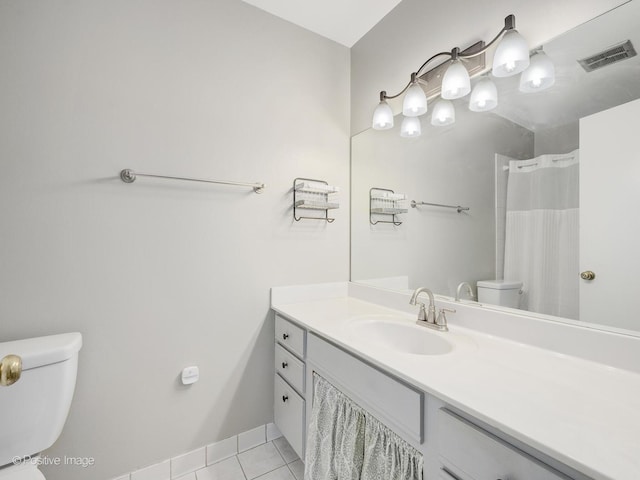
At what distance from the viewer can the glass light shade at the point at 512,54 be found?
1043mm

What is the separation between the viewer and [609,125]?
0.90 metres

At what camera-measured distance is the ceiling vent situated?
860 millimetres

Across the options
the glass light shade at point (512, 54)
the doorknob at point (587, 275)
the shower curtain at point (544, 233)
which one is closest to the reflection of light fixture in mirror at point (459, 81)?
the glass light shade at point (512, 54)

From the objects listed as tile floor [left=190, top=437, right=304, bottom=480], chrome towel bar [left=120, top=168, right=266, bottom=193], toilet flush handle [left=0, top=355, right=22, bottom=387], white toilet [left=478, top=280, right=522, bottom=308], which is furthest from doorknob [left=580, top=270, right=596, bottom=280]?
toilet flush handle [left=0, top=355, right=22, bottom=387]

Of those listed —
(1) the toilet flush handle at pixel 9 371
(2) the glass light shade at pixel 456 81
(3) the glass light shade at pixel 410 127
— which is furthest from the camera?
(3) the glass light shade at pixel 410 127

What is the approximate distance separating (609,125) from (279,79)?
5.01ft

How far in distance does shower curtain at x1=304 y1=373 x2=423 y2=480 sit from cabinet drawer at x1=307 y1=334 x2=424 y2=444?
41 mm

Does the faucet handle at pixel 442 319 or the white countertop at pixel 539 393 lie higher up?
the faucet handle at pixel 442 319

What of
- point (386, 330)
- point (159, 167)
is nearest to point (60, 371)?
point (159, 167)

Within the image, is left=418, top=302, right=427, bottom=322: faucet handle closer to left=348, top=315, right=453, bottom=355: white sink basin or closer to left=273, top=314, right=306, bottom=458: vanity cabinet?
left=348, top=315, right=453, bottom=355: white sink basin

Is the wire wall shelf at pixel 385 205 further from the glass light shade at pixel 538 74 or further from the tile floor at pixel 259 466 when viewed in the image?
the tile floor at pixel 259 466

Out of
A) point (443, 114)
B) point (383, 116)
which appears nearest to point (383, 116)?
point (383, 116)

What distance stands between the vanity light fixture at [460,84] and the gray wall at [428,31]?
52mm

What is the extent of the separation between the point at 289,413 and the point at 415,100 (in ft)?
5.74
